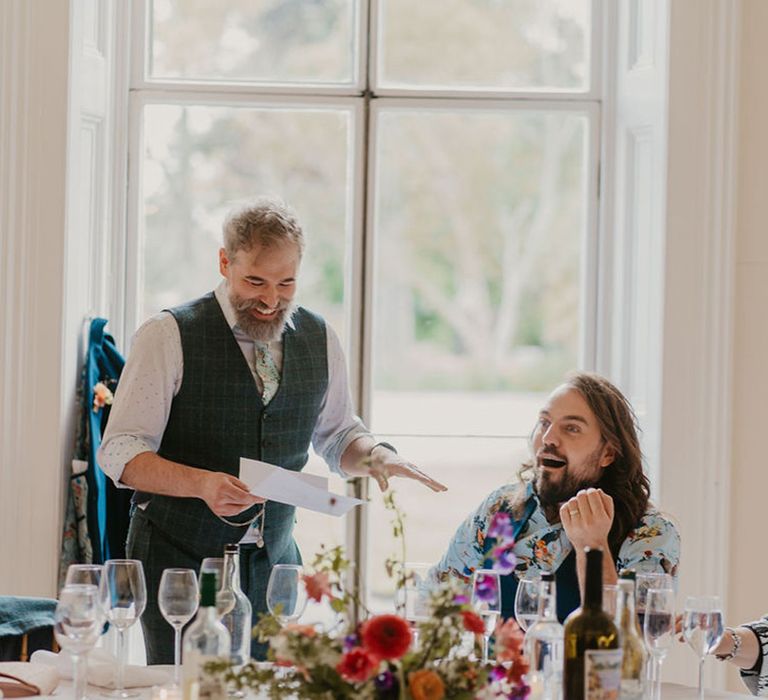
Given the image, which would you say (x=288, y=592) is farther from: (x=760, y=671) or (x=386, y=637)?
(x=760, y=671)

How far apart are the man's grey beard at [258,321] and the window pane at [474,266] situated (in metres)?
0.90

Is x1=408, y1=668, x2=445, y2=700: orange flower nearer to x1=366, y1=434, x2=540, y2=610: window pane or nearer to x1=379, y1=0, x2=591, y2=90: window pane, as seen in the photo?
x1=366, y1=434, x2=540, y2=610: window pane

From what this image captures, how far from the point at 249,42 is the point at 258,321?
4.08 ft

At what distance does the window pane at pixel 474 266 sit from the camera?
12.4 ft

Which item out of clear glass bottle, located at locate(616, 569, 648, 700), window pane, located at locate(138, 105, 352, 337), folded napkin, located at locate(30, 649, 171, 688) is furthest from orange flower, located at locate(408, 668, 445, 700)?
window pane, located at locate(138, 105, 352, 337)

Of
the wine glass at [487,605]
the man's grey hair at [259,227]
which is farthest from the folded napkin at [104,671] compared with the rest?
the man's grey hair at [259,227]

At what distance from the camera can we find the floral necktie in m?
2.91

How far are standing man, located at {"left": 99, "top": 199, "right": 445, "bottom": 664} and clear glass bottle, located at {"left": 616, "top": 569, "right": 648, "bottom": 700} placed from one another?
964 millimetres

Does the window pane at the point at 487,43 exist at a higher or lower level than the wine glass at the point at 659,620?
higher

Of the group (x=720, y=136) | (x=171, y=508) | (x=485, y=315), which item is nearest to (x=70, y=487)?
(x=171, y=508)

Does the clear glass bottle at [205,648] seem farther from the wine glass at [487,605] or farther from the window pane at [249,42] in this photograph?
the window pane at [249,42]

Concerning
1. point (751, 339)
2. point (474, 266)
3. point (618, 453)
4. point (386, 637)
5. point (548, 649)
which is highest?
point (474, 266)

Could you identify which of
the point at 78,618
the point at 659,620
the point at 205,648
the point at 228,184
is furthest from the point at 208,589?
the point at 228,184

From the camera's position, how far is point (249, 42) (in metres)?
3.75
